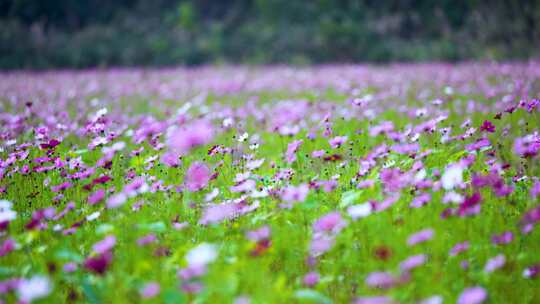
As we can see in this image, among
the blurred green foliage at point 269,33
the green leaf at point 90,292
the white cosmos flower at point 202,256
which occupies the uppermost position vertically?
the white cosmos flower at point 202,256

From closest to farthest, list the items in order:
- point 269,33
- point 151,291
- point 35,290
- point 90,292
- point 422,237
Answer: point 35,290 → point 151,291 → point 422,237 → point 90,292 → point 269,33

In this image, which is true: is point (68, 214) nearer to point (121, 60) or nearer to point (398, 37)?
point (121, 60)

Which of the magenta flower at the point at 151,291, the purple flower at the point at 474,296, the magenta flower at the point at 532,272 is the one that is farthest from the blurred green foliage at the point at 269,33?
the magenta flower at the point at 151,291

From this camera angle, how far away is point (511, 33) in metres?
11.5

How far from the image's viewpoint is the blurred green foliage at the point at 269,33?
1263cm

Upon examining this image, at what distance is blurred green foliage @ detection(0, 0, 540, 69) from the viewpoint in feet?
41.4

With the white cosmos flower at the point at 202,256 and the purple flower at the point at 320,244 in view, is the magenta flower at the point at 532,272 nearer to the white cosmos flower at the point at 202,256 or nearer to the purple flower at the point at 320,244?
the purple flower at the point at 320,244

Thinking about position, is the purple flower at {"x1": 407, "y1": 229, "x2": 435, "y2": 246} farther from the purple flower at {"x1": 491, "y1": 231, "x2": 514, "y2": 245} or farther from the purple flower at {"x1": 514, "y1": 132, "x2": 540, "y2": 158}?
the purple flower at {"x1": 514, "y1": 132, "x2": 540, "y2": 158}

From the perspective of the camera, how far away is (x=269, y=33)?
49.2ft

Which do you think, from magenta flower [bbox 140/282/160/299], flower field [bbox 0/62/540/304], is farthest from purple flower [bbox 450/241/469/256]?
magenta flower [bbox 140/282/160/299]

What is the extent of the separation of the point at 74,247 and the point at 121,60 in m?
13.2

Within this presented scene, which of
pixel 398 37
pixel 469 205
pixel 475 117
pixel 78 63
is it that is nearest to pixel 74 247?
pixel 469 205

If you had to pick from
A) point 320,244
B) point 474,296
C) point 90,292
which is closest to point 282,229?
point 320,244

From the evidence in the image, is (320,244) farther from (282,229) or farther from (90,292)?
(90,292)
